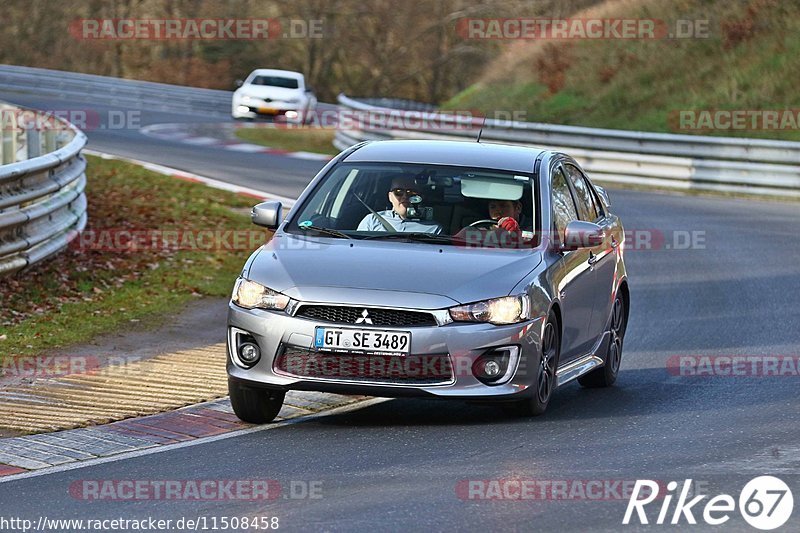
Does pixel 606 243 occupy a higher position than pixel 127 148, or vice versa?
pixel 606 243

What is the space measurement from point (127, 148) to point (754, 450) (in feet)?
70.4

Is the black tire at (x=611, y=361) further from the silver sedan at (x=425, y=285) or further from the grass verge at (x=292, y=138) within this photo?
the grass verge at (x=292, y=138)

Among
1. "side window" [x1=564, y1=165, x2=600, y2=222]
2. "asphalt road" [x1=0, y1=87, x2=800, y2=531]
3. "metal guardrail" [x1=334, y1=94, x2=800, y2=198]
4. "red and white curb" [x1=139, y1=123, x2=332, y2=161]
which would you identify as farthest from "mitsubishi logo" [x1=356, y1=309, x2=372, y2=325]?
"red and white curb" [x1=139, y1=123, x2=332, y2=161]

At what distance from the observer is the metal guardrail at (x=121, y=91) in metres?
42.9

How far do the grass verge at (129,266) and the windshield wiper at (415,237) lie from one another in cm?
324

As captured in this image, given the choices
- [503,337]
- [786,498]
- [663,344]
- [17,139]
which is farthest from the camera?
[17,139]

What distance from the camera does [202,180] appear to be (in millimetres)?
23562

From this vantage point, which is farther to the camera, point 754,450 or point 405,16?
point 405,16

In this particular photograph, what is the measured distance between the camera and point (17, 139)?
19.5m

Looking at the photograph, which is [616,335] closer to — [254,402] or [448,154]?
[448,154]

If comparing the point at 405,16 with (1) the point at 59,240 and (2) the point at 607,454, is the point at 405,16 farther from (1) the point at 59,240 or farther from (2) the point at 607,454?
(2) the point at 607,454

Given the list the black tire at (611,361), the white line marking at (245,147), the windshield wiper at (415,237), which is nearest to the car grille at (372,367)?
the windshield wiper at (415,237)

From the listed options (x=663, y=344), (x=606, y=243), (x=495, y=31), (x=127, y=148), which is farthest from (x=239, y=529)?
(x=495, y=31)

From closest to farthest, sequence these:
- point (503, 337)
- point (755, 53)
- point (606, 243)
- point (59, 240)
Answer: point (503, 337), point (606, 243), point (59, 240), point (755, 53)
